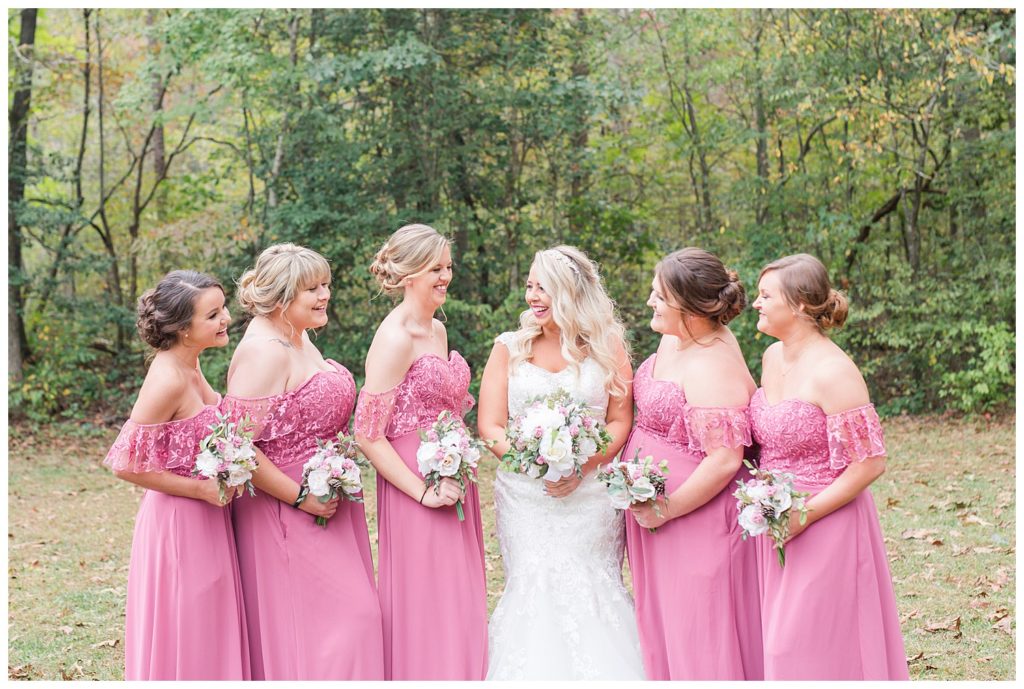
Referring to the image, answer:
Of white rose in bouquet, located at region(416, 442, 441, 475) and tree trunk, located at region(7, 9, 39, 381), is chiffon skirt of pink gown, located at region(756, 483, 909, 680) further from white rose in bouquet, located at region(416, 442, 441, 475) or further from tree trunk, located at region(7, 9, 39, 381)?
tree trunk, located at region(7, 9, 39, 381)

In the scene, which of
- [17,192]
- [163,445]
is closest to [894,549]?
[163,445]

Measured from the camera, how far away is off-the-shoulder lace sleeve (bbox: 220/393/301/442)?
452 cm

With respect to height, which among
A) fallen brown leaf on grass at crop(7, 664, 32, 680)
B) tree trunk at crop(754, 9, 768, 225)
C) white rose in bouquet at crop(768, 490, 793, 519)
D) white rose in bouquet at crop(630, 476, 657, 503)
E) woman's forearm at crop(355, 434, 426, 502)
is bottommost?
fallen brown leaf on grass at crop(7, 664, 32, 680)

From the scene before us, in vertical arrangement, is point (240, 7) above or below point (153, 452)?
above

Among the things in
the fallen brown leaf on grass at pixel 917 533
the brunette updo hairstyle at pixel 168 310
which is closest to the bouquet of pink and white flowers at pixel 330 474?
the brunette updo hairstyle at pixel 168 310

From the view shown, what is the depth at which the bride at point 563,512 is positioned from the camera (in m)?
4.83

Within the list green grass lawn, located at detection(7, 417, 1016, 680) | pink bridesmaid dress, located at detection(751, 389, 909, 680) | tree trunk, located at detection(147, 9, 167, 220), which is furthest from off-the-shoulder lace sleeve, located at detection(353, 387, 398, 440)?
tree trunk, located at detection(147, 9, 167, 220)

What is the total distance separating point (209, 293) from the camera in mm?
4547

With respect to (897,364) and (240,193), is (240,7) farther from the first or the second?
(897,364)

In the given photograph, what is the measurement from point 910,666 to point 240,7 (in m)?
12.6

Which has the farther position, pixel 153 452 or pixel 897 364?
pixel 897 364

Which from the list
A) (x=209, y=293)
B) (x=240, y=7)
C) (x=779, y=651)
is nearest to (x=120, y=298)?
(x=240, y=7)

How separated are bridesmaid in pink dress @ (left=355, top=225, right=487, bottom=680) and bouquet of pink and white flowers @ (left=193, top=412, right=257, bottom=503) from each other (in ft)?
1.92

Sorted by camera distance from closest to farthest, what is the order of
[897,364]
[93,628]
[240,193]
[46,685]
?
1. [46,685]
2. [93,628]
3. [897,364]
4. [240,193]
